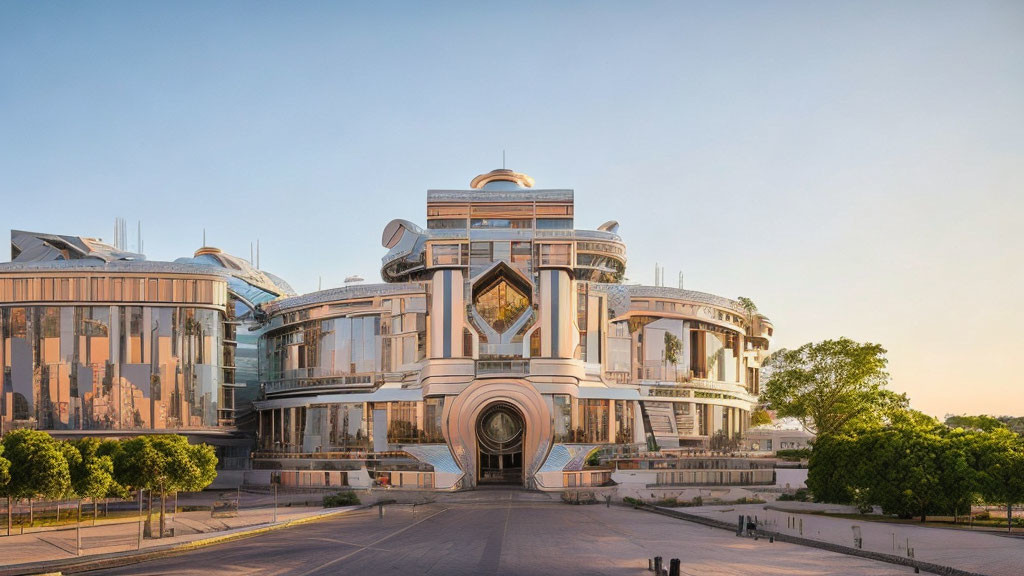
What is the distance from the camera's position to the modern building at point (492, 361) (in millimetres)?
80688

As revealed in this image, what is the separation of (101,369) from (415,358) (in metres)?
27.8

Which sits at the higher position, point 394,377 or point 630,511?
point 394,377

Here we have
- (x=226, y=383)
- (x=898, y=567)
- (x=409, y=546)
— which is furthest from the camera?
(x=226, y=383)

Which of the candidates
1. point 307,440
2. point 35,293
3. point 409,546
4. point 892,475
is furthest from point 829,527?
point 35,293

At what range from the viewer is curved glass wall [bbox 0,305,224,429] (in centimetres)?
8331

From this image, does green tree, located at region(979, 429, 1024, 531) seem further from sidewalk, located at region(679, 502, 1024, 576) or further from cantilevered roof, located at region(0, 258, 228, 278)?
cantilevered roof, located at region(0, 258, 228, 278)

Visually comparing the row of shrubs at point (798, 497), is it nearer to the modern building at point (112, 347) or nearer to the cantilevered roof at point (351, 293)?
the cantilevered roof at point (351, 293)

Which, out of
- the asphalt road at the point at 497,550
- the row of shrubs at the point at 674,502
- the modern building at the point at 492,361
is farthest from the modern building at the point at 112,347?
the row of shrubs at the point at 674,502

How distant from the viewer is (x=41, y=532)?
51.2m

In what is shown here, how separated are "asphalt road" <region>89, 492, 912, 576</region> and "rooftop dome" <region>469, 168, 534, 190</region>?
46.0 metres

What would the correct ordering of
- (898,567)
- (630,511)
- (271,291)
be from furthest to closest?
(271,291)
(630,511)
(898,567)

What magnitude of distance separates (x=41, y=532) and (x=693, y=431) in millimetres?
58993

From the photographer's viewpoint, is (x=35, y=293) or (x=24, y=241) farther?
(x=24, y=241)

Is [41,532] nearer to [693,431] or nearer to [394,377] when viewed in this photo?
[394,377]
